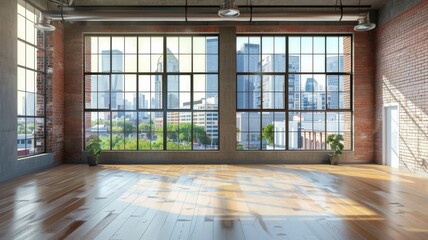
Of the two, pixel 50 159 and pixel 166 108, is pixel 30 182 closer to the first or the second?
pixel 50 159

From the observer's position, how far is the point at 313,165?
31.9 feet

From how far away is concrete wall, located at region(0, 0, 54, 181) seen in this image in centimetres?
710

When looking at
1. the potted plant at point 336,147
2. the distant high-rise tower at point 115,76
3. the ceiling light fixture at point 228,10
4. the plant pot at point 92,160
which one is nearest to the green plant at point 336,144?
the potted plant at point 336,147

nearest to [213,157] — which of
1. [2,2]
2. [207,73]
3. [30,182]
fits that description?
[207,73]

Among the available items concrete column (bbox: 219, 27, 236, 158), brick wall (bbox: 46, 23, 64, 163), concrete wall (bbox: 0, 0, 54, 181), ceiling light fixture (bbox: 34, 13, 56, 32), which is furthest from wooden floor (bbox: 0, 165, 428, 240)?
ceiling light fixture (bbox: 34, 13, 56, 32)

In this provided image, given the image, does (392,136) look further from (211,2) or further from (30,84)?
(30,84)

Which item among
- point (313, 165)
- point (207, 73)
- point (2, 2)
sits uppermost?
point (2, 2)

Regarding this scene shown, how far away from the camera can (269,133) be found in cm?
1020

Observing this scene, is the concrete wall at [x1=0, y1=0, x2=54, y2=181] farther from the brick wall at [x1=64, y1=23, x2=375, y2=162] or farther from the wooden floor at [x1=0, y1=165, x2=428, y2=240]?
the brick wall at [x1=64, y1=23, x2=375, y2=162]

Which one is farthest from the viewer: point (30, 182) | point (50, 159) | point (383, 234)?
point (50, 159)

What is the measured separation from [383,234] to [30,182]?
6.28 metres

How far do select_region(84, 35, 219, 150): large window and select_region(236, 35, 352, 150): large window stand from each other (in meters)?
0.90

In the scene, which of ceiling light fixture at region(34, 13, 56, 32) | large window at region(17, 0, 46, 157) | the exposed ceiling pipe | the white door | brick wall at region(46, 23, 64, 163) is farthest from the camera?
brick wall at region(46, 23, 64, 163)

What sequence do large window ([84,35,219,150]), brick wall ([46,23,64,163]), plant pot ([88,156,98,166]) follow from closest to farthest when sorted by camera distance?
brick wall ([46,23,64,163])
plant pot ([88,156,98,166])
large window ([84,35,219,150])
